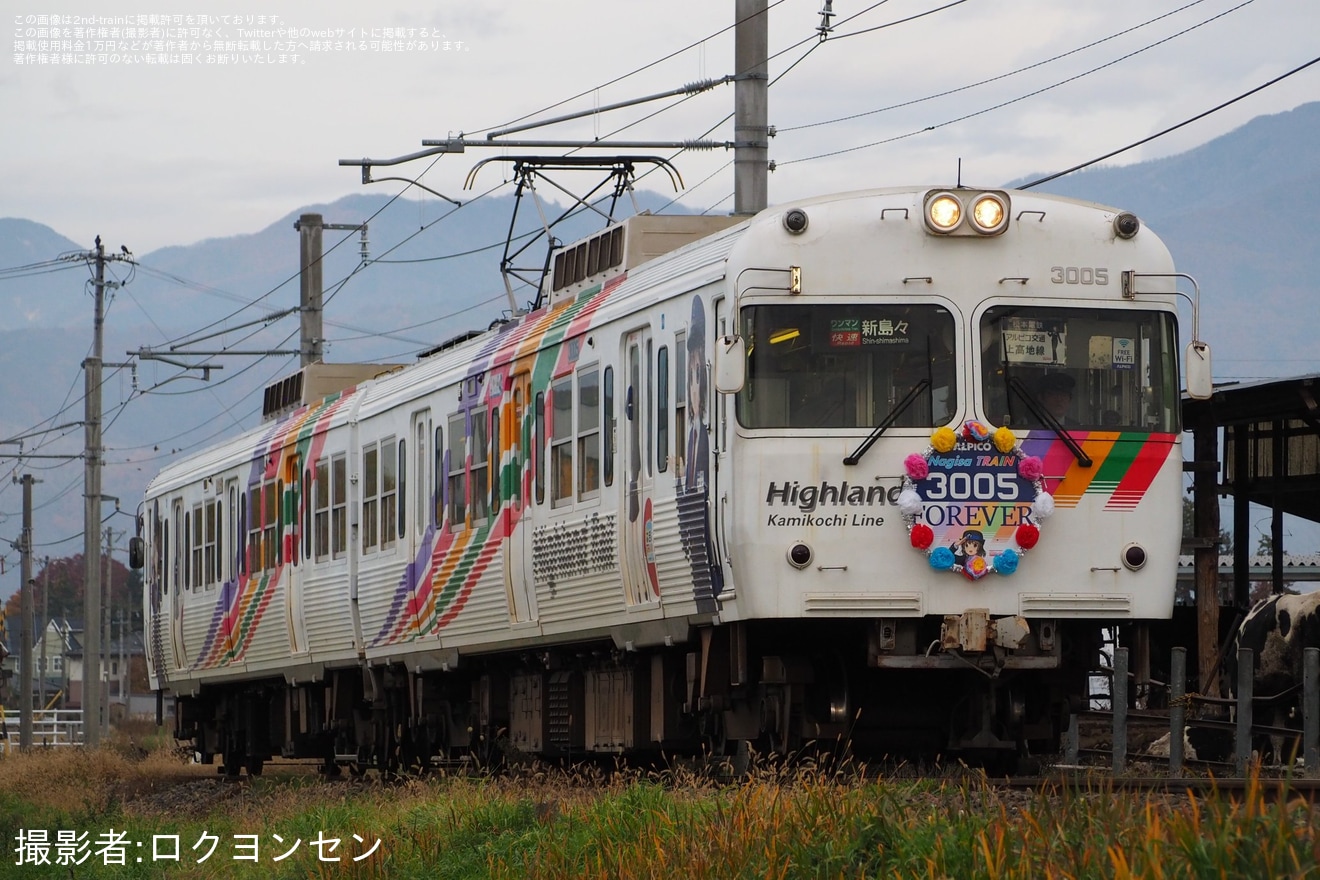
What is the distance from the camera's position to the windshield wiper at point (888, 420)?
1224 centimetres

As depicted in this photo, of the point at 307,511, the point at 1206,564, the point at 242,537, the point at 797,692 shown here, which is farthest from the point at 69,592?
the point at 797,692

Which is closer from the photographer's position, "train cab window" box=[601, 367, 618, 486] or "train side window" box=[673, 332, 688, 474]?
"train side window" box=[673, 332, 688, 474]

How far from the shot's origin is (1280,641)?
1830cm

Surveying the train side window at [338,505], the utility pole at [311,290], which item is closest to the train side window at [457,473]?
the train side window at [338,505]

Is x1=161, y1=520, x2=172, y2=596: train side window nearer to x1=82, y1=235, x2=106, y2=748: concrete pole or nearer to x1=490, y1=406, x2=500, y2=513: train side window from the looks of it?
x1=490, y1=406, x2=500, y2=513: train side window

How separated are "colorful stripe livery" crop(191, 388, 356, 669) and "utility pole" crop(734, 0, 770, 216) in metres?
5.24

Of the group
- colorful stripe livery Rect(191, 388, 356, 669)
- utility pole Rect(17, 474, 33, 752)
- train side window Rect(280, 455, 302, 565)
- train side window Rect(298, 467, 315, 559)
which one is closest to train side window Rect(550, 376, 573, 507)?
colorful stripe livery Rect(191, 388, 356, 669)

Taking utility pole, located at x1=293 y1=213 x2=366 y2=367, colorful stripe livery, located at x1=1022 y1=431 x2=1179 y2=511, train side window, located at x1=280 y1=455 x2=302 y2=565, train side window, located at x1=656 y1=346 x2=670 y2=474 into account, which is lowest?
train side window, located at x1=280 y1=455 x2=302 y2=565

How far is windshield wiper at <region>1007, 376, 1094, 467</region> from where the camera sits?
1243 cm

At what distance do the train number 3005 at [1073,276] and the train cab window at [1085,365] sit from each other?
0.56 ft

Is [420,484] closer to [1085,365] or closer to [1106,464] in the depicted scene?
[1085,365]

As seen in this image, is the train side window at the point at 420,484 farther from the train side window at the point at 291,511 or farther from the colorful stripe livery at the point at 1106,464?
the colorful stripe livery at the point at 1106,464

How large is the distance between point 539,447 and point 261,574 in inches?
328

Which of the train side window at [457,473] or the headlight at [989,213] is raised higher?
the headlight at [989,213]
